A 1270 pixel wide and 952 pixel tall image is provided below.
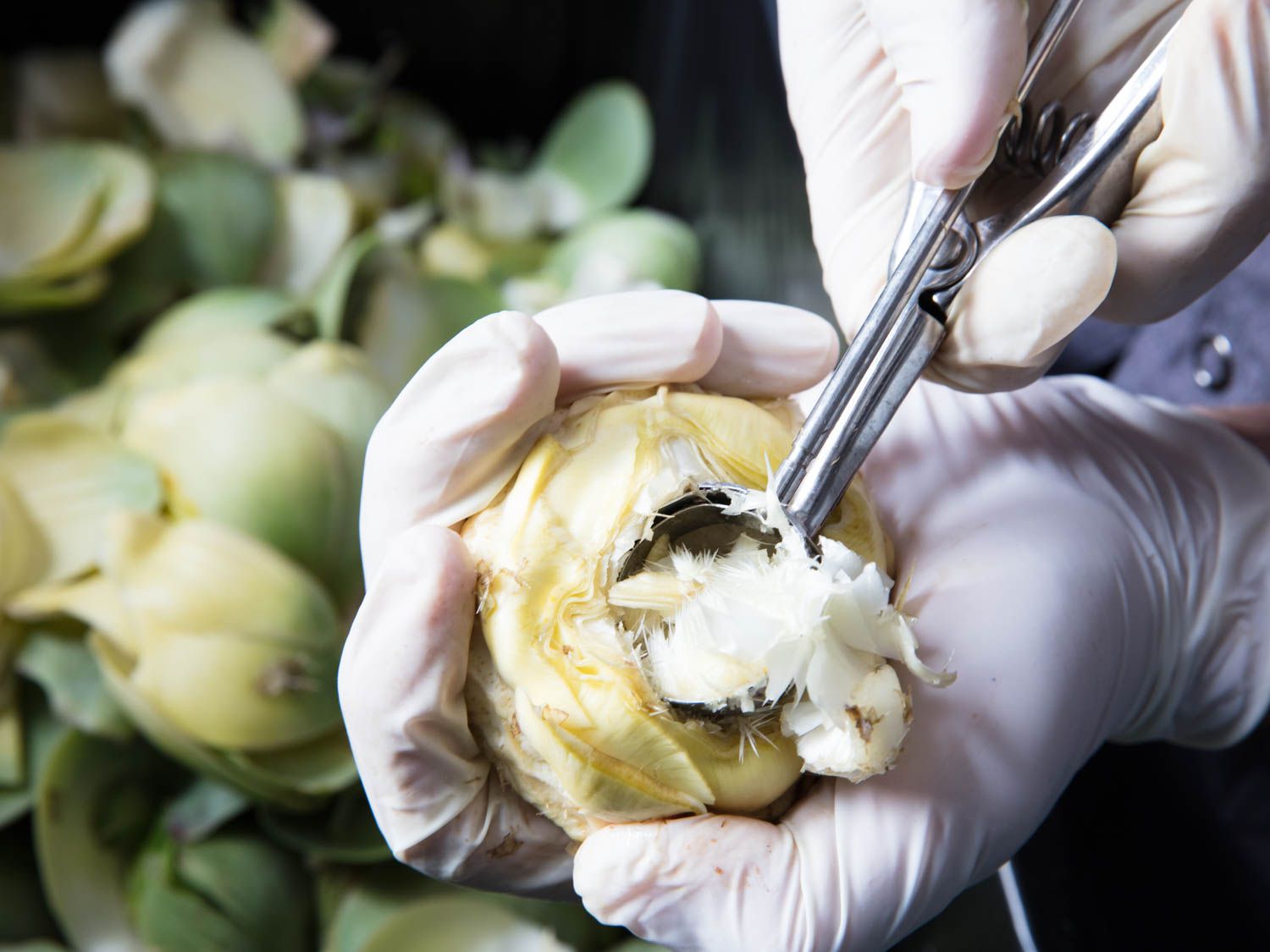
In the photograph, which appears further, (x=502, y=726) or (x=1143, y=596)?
(x=1143, y=596)

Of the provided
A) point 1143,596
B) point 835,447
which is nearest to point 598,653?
point 835,447

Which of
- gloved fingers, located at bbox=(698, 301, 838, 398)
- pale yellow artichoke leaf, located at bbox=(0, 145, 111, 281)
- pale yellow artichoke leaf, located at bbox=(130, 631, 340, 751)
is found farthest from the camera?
pale yellow artichoke leaf, located at bbox=(0, 145, 111, 281)

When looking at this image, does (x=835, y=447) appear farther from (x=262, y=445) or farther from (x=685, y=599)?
(x=262, y=445)

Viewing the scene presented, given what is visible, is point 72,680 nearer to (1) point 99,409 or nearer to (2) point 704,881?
(1) point 99,409

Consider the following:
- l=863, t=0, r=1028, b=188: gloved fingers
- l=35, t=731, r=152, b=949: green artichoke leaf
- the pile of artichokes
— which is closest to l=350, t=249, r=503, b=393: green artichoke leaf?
the pile of artichokes

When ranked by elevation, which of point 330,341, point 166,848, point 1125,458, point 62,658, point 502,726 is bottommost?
point 166,848

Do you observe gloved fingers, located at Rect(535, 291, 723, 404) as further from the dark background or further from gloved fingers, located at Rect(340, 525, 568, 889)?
the dark background

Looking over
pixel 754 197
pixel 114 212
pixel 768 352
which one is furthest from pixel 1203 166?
pixel 114 212
